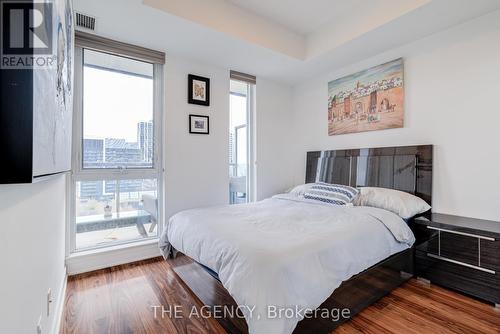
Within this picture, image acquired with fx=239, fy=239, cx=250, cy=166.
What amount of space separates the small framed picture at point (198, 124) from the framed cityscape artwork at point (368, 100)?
72.2 inches

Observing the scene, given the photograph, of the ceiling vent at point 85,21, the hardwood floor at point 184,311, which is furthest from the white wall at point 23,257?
the ceiling vent at point 85,21

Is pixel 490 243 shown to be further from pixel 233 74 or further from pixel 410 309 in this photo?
pixel 233 74

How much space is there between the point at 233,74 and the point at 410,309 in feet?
11.0

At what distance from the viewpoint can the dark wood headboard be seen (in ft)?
8.59

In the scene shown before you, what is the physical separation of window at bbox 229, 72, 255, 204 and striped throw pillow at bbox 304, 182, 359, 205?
1179 millimetres

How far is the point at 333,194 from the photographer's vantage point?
2.73m

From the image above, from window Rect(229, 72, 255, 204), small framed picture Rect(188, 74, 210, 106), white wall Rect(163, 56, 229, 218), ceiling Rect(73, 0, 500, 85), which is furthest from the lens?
window Rect(229, 72, 255, 204)

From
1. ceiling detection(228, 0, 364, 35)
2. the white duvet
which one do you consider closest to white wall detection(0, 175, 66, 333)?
the white duvet

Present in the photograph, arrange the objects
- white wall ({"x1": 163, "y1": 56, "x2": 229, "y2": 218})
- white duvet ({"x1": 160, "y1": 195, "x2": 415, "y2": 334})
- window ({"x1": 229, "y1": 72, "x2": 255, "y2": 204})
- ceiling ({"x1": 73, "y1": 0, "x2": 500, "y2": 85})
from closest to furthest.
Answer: white duvet ({"x1": 160, "y1": 195, "x2": 415, "y2": 334}), ceiling ({"x1": 73, "y1": 0, "x2": 500, "y2": 85}), white wall ({"x1": 163, "y1": 56, "x2": 229, "y2": 218}), window ({"x1": 229, "y1": 72, "x2": 255, "y2": 204})

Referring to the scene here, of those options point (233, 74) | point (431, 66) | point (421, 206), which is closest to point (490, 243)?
point (421, 206)

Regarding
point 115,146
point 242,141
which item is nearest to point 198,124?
point 242,141

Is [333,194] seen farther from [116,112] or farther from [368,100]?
[116,112]

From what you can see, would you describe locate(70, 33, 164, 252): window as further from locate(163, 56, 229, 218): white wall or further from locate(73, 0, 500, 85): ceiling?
locate(73, 0, 500, 85): ceiling

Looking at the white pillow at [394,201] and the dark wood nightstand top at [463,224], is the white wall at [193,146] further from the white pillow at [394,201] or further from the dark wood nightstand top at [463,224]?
the dark wood nightstand top at [463,224]
